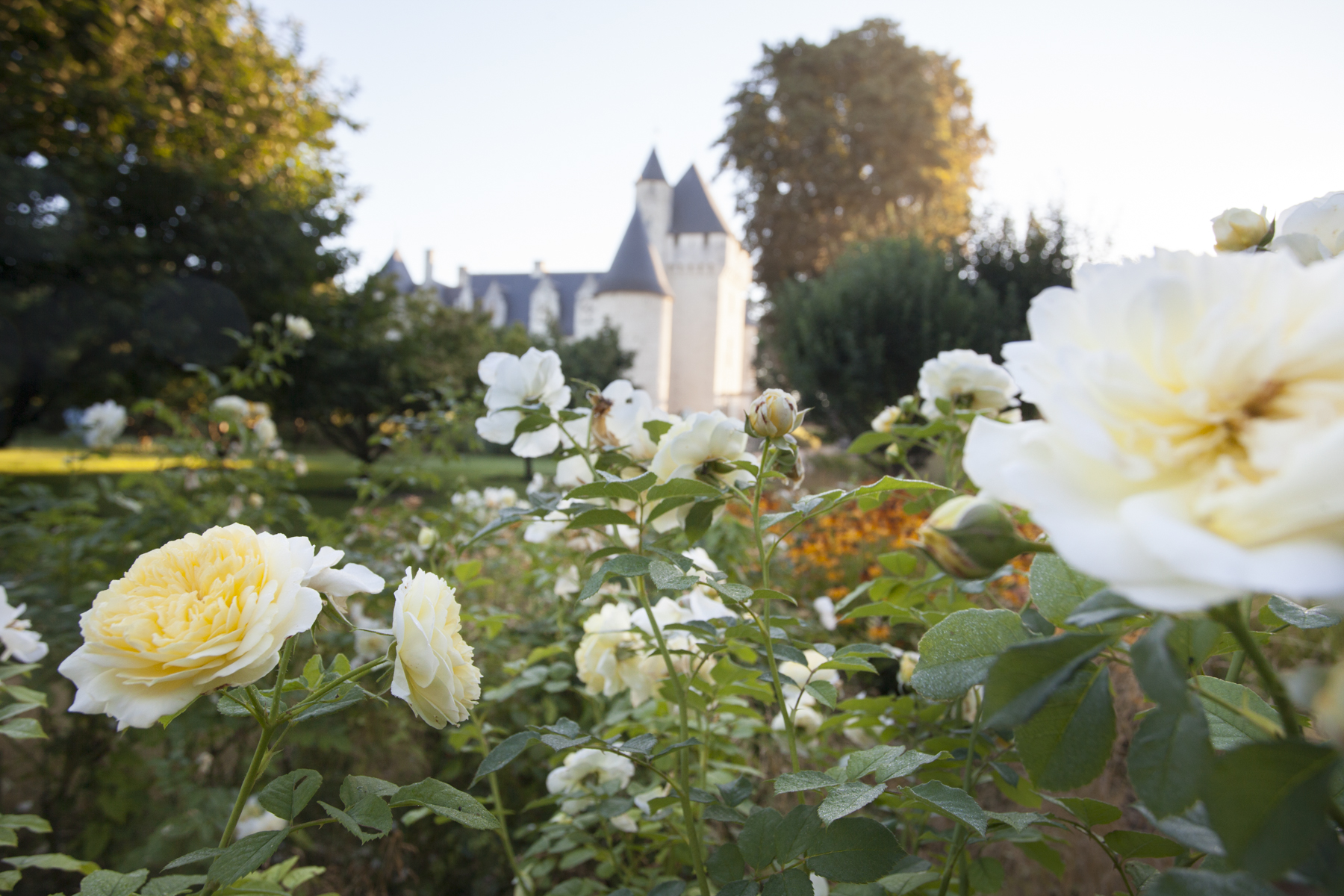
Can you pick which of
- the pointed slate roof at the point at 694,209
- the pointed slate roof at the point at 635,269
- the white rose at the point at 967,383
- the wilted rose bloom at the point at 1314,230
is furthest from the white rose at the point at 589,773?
the pointed slate roof at the point at 694,209

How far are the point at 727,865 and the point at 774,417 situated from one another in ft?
1.11

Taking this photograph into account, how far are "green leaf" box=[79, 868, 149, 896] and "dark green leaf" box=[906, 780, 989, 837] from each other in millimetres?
511

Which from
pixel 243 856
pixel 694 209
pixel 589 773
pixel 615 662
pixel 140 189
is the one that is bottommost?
pixel 589 773

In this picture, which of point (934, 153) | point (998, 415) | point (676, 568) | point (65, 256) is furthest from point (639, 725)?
point (934, 153)

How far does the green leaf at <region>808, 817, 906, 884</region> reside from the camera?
46cm

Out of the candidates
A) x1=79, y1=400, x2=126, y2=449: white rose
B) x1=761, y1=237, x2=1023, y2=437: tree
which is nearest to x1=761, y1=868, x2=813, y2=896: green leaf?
x1=79, y1=400, x2=126, y2=449: white rose

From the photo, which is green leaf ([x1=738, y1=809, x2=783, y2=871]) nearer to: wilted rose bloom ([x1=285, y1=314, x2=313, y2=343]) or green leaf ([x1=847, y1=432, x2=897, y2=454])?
green leaf ([x1=847, y1=432, x2=897, y2=454])

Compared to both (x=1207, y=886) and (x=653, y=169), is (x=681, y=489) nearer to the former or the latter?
(x=1207, y=886)

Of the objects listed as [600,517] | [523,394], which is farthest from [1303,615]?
[523,394]

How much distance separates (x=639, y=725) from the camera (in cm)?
96

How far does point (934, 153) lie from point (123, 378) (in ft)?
41.1

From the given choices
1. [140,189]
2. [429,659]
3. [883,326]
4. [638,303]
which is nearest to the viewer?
[429,659]

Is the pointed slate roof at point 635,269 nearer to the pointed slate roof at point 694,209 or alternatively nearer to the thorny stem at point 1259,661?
the pointed slate roof at point 694,209

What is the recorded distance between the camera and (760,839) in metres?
0.51
